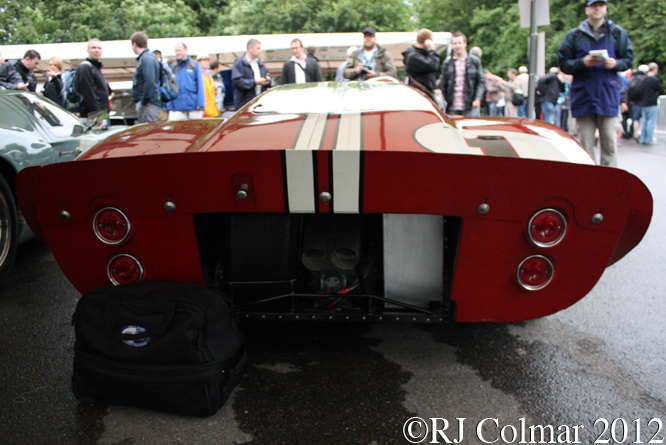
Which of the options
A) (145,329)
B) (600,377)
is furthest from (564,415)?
(145,329)

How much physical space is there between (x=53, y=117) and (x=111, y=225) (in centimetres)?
289

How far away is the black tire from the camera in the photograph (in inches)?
135

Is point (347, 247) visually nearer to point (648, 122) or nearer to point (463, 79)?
point (463, 79)

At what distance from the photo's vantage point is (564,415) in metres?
2.05

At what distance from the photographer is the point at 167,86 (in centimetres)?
749

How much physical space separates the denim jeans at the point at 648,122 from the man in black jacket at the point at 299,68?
27.9ft

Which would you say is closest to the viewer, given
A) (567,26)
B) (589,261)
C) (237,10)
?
(589,261)

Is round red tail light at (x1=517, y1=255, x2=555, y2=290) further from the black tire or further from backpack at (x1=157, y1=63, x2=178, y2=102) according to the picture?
backpack at (x1=157, y1=63, x2=178, y2=102)

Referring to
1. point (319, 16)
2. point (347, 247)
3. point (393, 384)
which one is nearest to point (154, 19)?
point (319, 16)

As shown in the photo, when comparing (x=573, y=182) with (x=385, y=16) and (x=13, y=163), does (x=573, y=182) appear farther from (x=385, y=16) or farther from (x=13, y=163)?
(x=385, y=16)

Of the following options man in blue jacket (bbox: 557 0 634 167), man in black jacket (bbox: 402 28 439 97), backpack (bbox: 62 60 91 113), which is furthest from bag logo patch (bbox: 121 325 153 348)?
backpack (bbox: 62 60 91 113)

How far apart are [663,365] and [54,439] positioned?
8.30 feet

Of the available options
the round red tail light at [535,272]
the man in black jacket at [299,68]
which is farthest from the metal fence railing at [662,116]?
the round red tail light at [535,272]

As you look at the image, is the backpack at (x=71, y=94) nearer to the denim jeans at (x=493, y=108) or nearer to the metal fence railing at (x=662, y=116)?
the denim jeans at (x=493, y=108)
